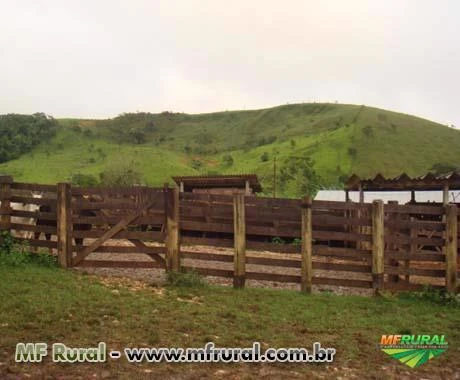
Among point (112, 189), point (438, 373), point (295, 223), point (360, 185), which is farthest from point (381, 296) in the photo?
point (360, 185)

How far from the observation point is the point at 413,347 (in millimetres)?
5863

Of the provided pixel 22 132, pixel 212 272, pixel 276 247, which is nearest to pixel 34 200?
pixel 212 272

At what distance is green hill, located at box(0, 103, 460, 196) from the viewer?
57.9 metres

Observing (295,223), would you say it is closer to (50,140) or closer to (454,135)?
(454,135)

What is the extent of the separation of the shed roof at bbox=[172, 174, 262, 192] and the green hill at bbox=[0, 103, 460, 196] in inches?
819

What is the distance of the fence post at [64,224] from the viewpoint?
29.9 ft

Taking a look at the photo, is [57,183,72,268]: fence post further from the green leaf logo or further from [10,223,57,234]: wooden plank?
the green leaf logo

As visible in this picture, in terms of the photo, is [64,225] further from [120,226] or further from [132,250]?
[132,250]

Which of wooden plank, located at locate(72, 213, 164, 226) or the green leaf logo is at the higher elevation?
wooden plank, located at locate(72, 213, 164, 226)

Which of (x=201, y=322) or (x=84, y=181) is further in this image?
(x=84, y=181)

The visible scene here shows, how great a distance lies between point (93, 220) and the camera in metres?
9.13

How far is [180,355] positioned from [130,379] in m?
0.79

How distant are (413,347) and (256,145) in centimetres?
7492

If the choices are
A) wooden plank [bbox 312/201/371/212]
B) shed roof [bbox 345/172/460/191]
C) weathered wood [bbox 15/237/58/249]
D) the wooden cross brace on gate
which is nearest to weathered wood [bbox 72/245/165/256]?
the wooden cross brace on gate
